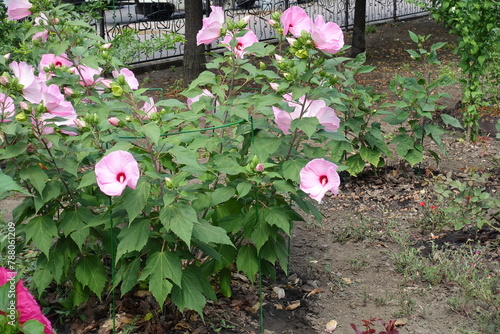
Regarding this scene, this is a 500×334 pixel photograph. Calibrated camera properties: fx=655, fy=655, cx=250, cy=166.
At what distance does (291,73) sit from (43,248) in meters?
1.41

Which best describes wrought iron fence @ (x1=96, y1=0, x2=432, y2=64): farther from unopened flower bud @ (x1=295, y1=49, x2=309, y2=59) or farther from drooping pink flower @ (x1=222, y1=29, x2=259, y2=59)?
unopened flower bud @ (x1=295, y1=49, x2=309, y2=59)

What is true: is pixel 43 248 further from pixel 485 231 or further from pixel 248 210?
pixel 485 231

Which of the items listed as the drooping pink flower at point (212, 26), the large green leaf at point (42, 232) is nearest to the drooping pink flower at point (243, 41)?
the drooping pink flower at point (212, 26)

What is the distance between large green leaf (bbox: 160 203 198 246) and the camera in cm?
267

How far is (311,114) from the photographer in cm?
316

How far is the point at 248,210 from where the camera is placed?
3338 mm

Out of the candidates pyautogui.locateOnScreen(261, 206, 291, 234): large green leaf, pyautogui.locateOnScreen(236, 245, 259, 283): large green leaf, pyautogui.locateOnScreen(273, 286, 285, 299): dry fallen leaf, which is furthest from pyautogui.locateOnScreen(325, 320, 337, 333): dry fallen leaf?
pyautogui.locateOnScreen(261, 206, 291, 234): large green leaf

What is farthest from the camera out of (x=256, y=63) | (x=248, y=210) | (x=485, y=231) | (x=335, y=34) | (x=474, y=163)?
(x=256, y=63)

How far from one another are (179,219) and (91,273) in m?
0.79

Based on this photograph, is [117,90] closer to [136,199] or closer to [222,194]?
[136,199]

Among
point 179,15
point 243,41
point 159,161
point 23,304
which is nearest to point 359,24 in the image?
point 179,15

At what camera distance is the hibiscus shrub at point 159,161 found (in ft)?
9.25

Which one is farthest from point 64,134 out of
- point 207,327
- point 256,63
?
point 256,63

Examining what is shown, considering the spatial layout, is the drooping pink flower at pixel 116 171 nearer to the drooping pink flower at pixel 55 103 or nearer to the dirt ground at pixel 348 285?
the drooping pink flower at pixel 55 103
